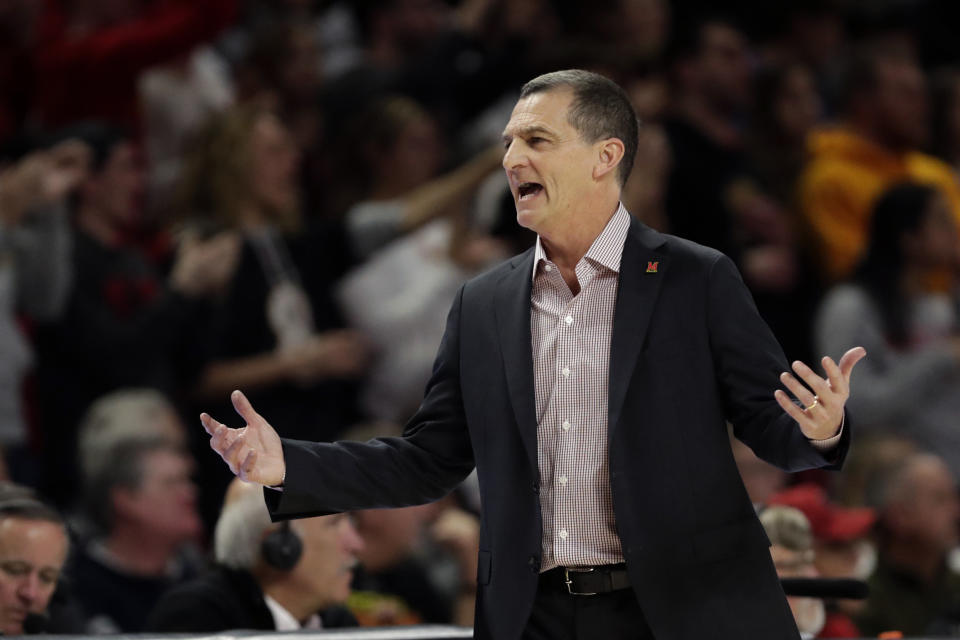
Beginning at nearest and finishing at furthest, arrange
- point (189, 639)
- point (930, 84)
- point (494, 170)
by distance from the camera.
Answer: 1. point (189, 639)
2. point (494, 170)
3. point (930, 84)

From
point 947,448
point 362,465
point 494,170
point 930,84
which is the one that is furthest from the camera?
point 930,84

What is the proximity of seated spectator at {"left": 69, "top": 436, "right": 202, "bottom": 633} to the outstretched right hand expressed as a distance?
2636 millimetres

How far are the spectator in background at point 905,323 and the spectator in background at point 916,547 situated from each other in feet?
1.49

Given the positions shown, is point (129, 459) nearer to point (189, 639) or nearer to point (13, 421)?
point (13, 421)

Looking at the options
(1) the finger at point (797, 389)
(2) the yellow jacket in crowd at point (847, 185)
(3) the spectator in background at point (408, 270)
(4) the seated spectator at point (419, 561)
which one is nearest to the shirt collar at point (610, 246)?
(1) the finger at point (797, 389)

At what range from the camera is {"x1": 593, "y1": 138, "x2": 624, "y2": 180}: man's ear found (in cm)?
248

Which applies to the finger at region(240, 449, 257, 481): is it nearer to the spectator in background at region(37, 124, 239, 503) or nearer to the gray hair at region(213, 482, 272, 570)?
the gray hair at region(213, 482, 272, 570)

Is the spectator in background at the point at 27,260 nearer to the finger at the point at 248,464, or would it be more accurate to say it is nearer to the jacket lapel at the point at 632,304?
the finger at the point at 248,464

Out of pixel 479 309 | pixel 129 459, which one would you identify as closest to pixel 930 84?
pixel 129 459

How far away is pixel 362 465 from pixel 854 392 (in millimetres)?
3866

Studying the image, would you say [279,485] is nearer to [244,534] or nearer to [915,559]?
[244,534]

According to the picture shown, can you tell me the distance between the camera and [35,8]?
6.16 meters

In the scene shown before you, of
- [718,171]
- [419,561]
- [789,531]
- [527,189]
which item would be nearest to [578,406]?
[527,189]

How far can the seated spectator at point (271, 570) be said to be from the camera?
354 centimetres
